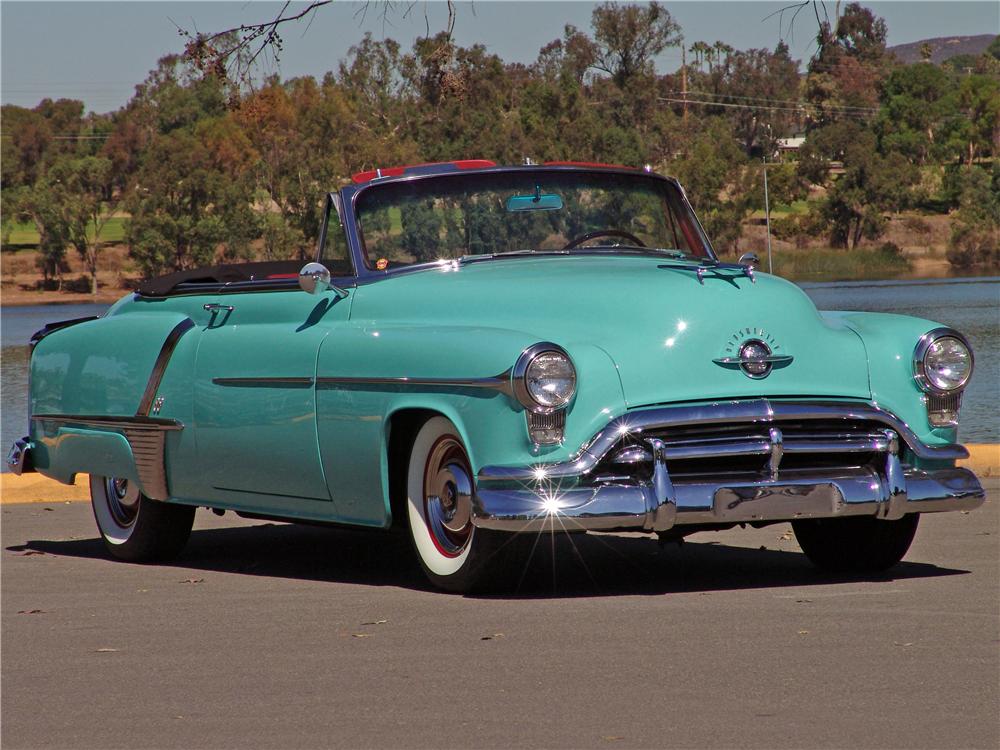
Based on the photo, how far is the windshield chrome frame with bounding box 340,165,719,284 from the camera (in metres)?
6.88

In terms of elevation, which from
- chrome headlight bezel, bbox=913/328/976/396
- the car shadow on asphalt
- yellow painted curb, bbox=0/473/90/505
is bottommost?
yellow painted curb, bbox=0/473/90/505

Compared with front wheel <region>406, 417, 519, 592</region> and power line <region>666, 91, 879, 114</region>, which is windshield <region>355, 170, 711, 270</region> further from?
power line <region>666, 91, 879, 114</region>

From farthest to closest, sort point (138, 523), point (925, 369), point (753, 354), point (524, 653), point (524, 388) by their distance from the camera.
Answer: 1. point (138, 523)
2. point (925, 369)
3. point (753, 354)
4. point (524, 388)
5. point (524, 653)

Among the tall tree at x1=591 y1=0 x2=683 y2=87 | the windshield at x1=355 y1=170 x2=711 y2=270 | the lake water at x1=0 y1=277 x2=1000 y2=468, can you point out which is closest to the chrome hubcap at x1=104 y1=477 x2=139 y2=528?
the windshield at x1=355 y1=170 x2=711 y2=270

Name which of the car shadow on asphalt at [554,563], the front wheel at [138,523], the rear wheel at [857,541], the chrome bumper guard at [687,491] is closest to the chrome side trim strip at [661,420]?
the chrome bumper guard at [687,491]

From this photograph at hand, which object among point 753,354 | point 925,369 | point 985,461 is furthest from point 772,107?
point 753,354

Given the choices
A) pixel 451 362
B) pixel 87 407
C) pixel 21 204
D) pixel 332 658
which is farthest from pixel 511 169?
pixel 21 204

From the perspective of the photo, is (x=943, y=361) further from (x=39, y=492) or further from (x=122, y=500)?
(x=39, y=492)

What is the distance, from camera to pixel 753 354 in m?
5.98

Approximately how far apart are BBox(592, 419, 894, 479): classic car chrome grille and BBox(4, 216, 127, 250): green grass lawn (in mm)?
79416

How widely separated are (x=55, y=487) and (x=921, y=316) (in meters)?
21.7

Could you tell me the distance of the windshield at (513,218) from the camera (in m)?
7.06

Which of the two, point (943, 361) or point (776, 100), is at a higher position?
point (776, 100)

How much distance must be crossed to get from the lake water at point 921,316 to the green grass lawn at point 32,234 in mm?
15613
